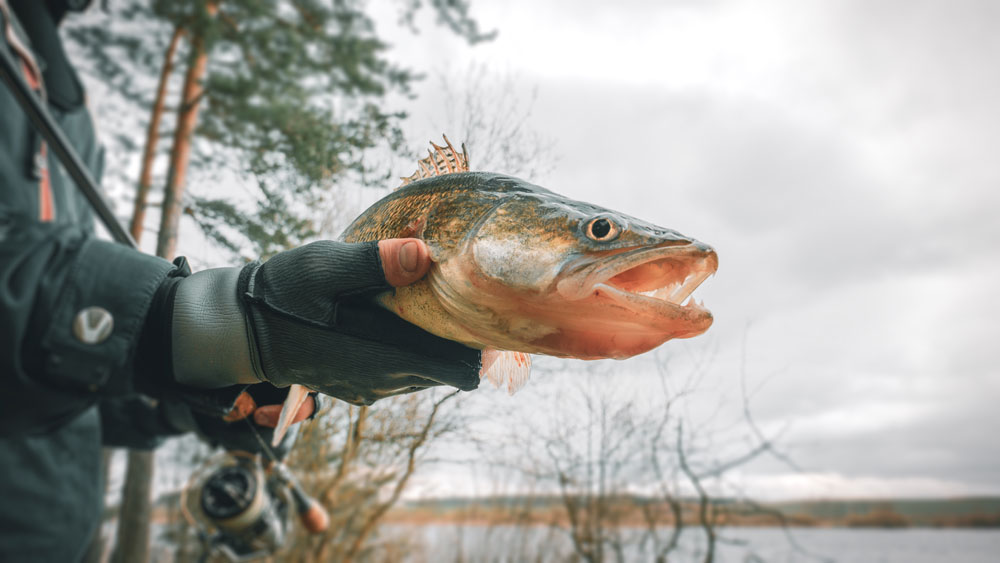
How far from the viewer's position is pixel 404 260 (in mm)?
932

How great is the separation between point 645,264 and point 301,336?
2.19 ft

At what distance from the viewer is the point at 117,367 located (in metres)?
1.07

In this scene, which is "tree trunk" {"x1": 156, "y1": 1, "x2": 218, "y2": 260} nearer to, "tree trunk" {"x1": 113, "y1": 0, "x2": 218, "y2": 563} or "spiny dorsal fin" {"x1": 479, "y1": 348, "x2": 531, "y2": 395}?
"tree trunk" {"x1": 113, "y1": 0, "x2": 218, "y2": 563}

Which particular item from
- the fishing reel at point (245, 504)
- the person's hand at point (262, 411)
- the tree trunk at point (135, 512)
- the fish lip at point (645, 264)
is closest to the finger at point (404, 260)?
the fish lip at point (645, 264)

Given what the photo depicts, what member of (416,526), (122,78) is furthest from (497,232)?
(122,78)

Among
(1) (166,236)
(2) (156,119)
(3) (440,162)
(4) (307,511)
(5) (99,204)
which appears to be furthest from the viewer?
(2) (156,119)

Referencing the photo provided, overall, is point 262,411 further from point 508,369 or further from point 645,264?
point 645,264

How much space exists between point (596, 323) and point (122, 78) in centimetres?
687

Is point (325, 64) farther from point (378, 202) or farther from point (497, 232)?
point (497, 232)

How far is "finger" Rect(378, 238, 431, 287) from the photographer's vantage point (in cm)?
93

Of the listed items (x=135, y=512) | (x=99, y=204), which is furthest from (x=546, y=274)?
(x=135, y=512)

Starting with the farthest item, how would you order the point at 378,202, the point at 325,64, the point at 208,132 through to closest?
the point at 325,64, the point at 208,132, the point at 378,202

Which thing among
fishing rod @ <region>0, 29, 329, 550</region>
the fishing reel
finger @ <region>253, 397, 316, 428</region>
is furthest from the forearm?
the fishing reel

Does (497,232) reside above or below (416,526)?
above
